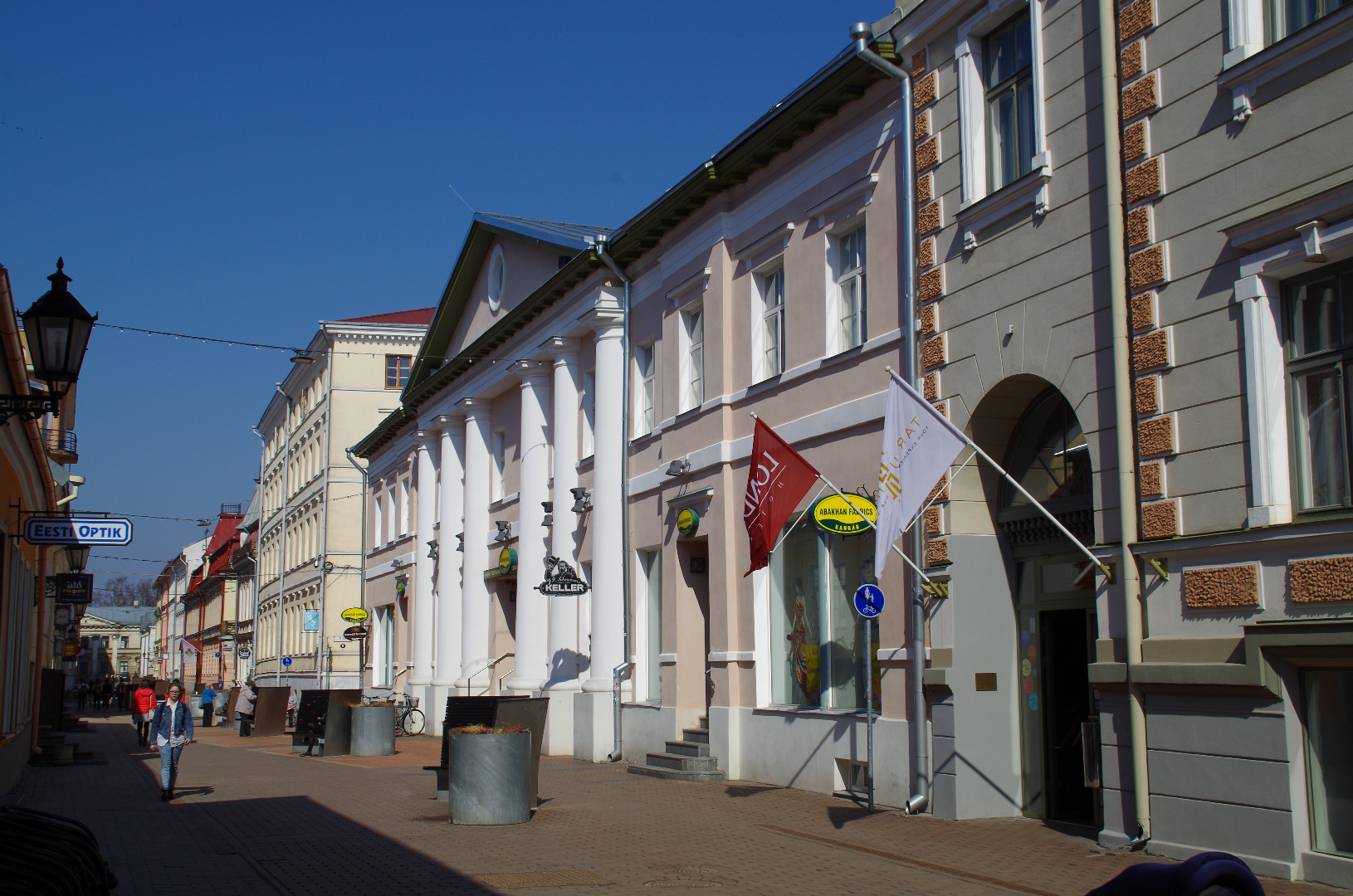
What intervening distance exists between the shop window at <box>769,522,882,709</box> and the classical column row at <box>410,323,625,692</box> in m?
5.49

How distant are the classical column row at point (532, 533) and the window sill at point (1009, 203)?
10398 millimetres

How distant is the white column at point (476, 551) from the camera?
1194 inches

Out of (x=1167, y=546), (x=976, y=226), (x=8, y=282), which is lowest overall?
(x=1167, y=546)

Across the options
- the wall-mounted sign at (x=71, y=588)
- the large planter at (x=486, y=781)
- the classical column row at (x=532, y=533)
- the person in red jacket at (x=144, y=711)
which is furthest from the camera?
the person in red jacket at (x=144, y=711)

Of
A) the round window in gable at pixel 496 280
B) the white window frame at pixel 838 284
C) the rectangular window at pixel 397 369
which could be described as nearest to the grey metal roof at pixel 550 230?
the round window in gable at pixel 496 280

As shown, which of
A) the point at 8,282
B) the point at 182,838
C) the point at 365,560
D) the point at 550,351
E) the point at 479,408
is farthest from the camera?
the point at 365,560

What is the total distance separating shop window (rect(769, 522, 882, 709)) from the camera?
15969 mm

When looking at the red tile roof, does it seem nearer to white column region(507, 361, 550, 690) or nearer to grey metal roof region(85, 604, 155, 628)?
white column region(507, 361, 550, 690)

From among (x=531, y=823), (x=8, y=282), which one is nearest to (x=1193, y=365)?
(x=531, y=823)

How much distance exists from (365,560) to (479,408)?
14.0m

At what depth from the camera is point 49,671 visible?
30922 millimetres

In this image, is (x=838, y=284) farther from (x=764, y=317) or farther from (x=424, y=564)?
(x=424, y=564)

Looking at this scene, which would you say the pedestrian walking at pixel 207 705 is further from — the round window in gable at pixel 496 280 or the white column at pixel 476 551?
the round window in gable at pixel 496 280

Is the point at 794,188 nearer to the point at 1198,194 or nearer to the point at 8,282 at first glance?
the point at 1198,194
